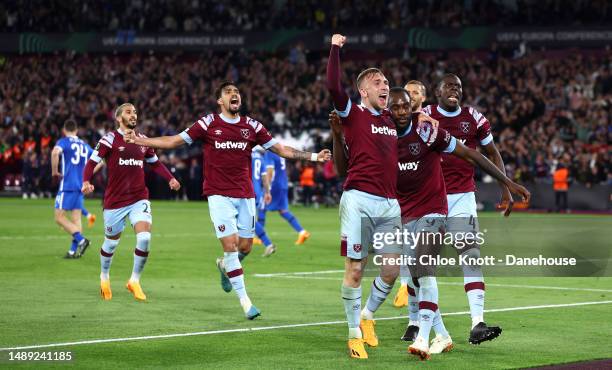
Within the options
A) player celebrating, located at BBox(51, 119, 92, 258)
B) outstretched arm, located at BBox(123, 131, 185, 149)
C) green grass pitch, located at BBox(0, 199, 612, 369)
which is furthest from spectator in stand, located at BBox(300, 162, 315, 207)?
outstretched arm, located at BBox(123, 131, 185, 149)

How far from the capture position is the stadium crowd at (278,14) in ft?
166

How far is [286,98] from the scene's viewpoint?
2014 inches

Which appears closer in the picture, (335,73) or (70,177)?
(335,73)

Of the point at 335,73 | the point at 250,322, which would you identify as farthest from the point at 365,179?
the point at 250,322

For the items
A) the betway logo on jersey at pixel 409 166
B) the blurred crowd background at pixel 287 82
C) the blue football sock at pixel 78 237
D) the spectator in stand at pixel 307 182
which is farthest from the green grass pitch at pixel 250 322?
Result: the blurred crowd background at pixel 287 82

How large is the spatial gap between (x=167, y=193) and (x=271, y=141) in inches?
1408

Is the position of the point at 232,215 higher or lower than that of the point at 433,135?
lower

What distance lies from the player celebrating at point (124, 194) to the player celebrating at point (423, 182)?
5.16 m

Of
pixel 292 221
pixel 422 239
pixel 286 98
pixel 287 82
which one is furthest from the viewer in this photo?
pixel 287 82

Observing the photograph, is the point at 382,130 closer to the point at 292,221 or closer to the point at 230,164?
the point at 230,164

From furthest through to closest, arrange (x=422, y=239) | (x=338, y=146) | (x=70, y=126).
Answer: (x=70, y=126)
(x=422, y=239)
(x=338, y=146)

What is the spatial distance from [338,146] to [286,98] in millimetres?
41240

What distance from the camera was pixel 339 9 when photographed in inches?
2149

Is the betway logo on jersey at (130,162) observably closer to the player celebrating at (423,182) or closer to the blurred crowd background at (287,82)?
the player celebrating at (423,182)
